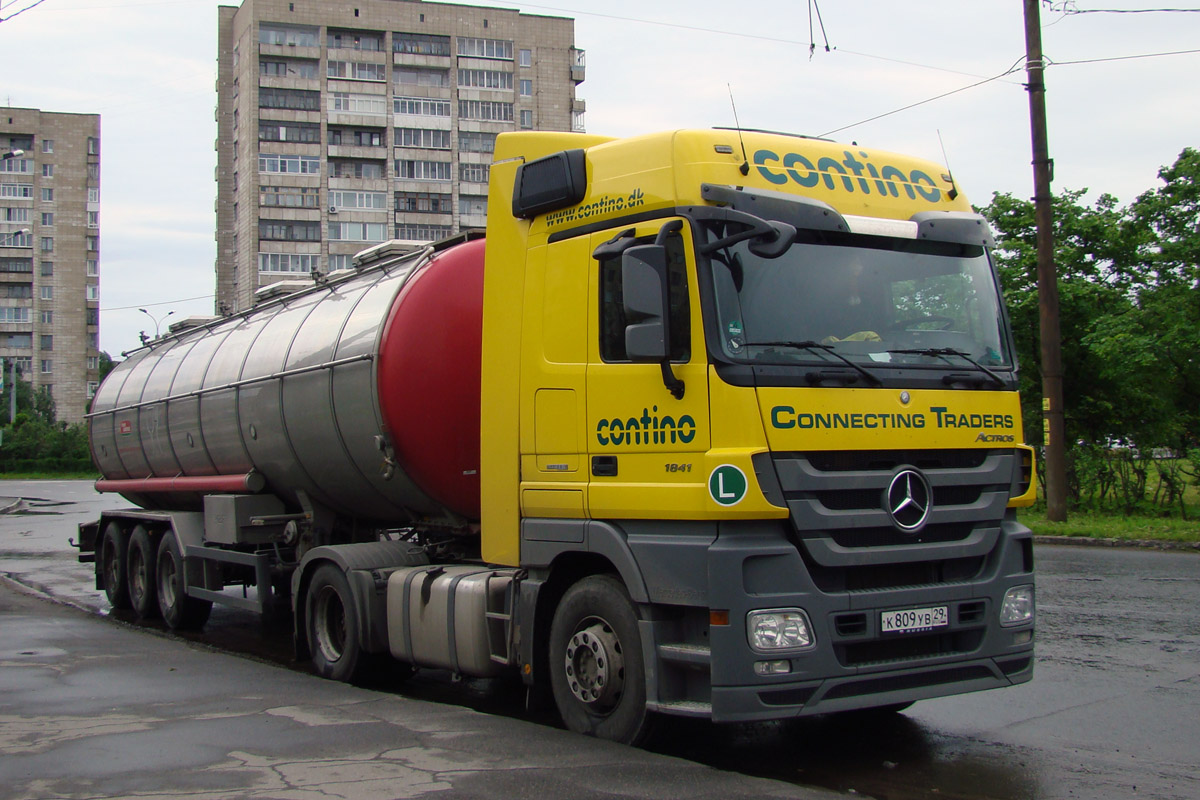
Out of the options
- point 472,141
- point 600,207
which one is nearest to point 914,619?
point 600,207

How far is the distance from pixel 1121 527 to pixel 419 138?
7352 cm

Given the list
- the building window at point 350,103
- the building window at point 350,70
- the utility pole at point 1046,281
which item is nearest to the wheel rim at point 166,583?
the utility pole at point 1046,281

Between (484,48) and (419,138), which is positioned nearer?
(419,138)

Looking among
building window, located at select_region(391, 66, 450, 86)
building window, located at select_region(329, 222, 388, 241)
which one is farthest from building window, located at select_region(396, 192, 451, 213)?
building window, located at select_region(391, 66, 450, 86)

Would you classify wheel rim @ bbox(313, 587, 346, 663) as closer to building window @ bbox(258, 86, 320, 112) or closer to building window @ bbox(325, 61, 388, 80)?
building window @ bbox(258, 86, 320, 112)

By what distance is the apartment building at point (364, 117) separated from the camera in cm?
8362

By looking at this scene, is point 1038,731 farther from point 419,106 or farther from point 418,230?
point 419,106

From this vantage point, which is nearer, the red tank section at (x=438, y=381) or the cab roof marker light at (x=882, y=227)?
the cab roof marker light at (x=882, y=227)

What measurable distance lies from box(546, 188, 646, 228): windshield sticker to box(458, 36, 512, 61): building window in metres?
85.0

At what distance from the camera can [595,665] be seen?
6.44m

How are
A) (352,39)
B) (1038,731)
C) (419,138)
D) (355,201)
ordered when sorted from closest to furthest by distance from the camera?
(1038,731) < (355,201) < (419,138) < (352,39)

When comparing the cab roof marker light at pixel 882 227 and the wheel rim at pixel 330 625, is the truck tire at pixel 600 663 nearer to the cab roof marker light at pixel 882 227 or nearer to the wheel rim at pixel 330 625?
the cab roof marker light at pixel 882 227

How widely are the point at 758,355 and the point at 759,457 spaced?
0.53 meters

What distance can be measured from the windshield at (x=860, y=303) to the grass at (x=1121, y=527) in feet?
39.1
